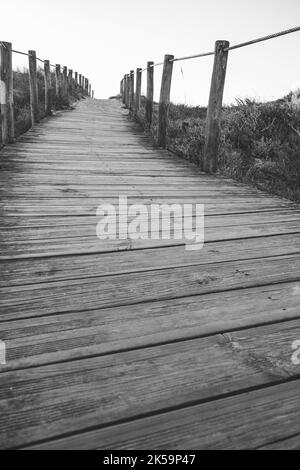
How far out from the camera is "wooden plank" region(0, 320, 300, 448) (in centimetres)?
118

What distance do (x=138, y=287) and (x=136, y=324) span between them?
13.7 inches

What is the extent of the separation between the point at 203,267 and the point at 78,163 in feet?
10.6

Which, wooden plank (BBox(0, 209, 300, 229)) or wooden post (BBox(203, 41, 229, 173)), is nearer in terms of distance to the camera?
wooden plank (BBox(0, 209, 300, 229))

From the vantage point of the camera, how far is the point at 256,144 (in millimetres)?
7387

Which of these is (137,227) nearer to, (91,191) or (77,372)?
(91,191)

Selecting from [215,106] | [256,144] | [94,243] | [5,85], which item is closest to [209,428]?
[94,243]

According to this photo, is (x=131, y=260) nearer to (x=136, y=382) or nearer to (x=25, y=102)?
(x=136, y=382)

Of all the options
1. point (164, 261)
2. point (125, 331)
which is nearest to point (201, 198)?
point (164, 261)

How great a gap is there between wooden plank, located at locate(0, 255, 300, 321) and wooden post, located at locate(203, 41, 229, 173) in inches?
114

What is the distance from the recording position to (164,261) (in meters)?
2.33

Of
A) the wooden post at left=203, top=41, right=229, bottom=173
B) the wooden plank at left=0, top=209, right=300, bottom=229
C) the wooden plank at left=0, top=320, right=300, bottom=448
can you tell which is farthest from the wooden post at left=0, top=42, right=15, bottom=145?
the wooden plank at left=0, top=320, right=300, bottom=448

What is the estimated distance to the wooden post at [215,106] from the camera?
465cm

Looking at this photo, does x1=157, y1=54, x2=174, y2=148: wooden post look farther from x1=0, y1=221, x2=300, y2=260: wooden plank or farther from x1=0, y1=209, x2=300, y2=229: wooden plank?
x1=0, y1=221, x2=300, y2=260: wooden plank

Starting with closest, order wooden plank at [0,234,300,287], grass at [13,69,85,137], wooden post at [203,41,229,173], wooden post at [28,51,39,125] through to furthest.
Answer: wooden plank at [0,234,300,287] → wooden post at [203,41,229,173] → wooden post at [28,51,39,125] → grass at [13,69,85,137]
